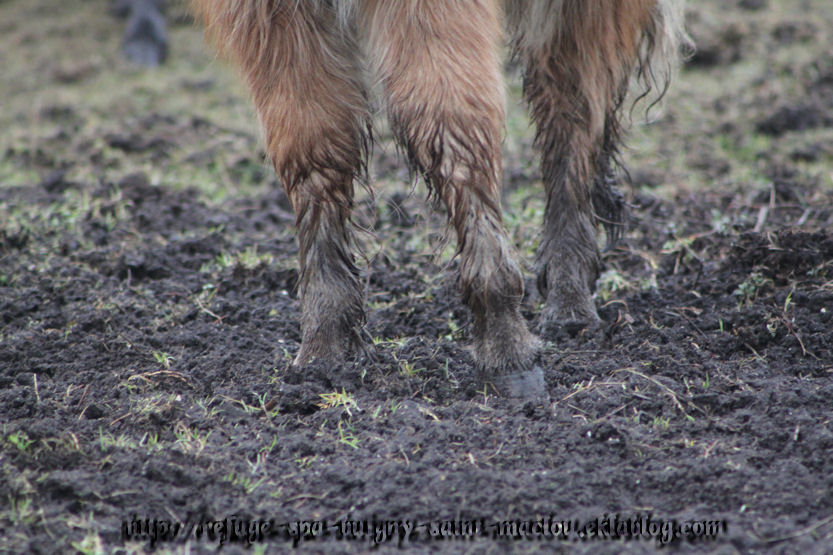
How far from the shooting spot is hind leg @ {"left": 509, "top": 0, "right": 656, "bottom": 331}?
3.66 metres

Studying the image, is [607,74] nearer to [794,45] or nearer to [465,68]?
[465,68]

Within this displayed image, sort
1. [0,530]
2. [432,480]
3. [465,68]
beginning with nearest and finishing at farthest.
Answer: [0,530] < [432,480] < [465,68]

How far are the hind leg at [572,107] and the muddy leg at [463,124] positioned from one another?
2.39 feet

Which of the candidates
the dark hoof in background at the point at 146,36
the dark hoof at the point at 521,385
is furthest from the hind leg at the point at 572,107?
the dark hoof in background at the point at 146,36

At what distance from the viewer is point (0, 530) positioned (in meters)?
2.27

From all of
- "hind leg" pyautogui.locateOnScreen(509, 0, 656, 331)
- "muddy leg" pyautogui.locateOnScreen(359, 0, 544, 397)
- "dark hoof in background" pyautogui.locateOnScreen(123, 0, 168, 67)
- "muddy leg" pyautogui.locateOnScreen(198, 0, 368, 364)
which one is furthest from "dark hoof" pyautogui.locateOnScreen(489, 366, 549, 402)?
"dark hoof in background" pyautogui.locateOnScreen(123, 0, 168, 67)

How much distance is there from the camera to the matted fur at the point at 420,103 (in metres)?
2.83

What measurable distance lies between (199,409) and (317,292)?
Answer: 0.61 meters

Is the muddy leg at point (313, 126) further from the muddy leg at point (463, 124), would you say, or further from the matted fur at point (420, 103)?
the muddy leg at point (463, 124)

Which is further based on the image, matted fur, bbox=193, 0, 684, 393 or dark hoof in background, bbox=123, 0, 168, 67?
dark hoof in background, bbox=123, 0, 168, 67

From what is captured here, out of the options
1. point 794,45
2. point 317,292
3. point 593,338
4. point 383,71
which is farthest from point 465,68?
point 794,45

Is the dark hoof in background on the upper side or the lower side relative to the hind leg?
lower

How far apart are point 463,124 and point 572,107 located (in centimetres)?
110

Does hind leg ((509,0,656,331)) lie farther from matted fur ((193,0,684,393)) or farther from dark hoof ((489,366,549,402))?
dark hoof ((489,366,549,402))
